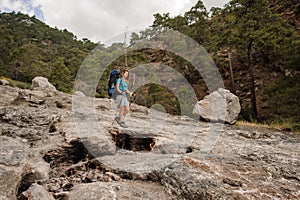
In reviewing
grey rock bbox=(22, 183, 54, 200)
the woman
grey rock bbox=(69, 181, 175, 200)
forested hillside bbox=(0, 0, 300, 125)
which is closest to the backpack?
the woman

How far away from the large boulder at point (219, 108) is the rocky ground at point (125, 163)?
4.33m

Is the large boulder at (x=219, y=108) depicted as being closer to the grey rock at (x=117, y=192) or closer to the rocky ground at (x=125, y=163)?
the rocky ground at (x=125, y=163)

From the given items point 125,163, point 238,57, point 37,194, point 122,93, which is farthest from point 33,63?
point 37,194

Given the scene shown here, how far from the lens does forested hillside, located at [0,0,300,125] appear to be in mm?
13994

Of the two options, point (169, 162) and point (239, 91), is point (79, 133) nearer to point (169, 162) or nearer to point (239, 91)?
point (169, 162)

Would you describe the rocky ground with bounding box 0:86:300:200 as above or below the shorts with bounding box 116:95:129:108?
below

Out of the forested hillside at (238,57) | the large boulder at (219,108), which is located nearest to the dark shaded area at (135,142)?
the large boulder at (219,108)

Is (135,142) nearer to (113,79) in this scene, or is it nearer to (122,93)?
(122,93)

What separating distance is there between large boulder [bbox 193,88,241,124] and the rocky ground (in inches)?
170

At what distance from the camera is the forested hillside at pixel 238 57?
1399 cm

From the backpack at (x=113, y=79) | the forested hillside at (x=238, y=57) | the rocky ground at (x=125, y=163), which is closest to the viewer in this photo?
the rocky ground at (x=125, y=163)

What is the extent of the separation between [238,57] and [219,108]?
15.8 m

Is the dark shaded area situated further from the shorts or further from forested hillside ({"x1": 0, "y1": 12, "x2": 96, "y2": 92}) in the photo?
forested hillside ({"x1": 0, "y1": 12, "x2": 96, "y2": 92})

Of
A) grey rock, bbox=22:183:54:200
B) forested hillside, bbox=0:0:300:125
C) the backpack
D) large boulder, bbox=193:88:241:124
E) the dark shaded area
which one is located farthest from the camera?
forested hillside, bbox=0:0:300:125
